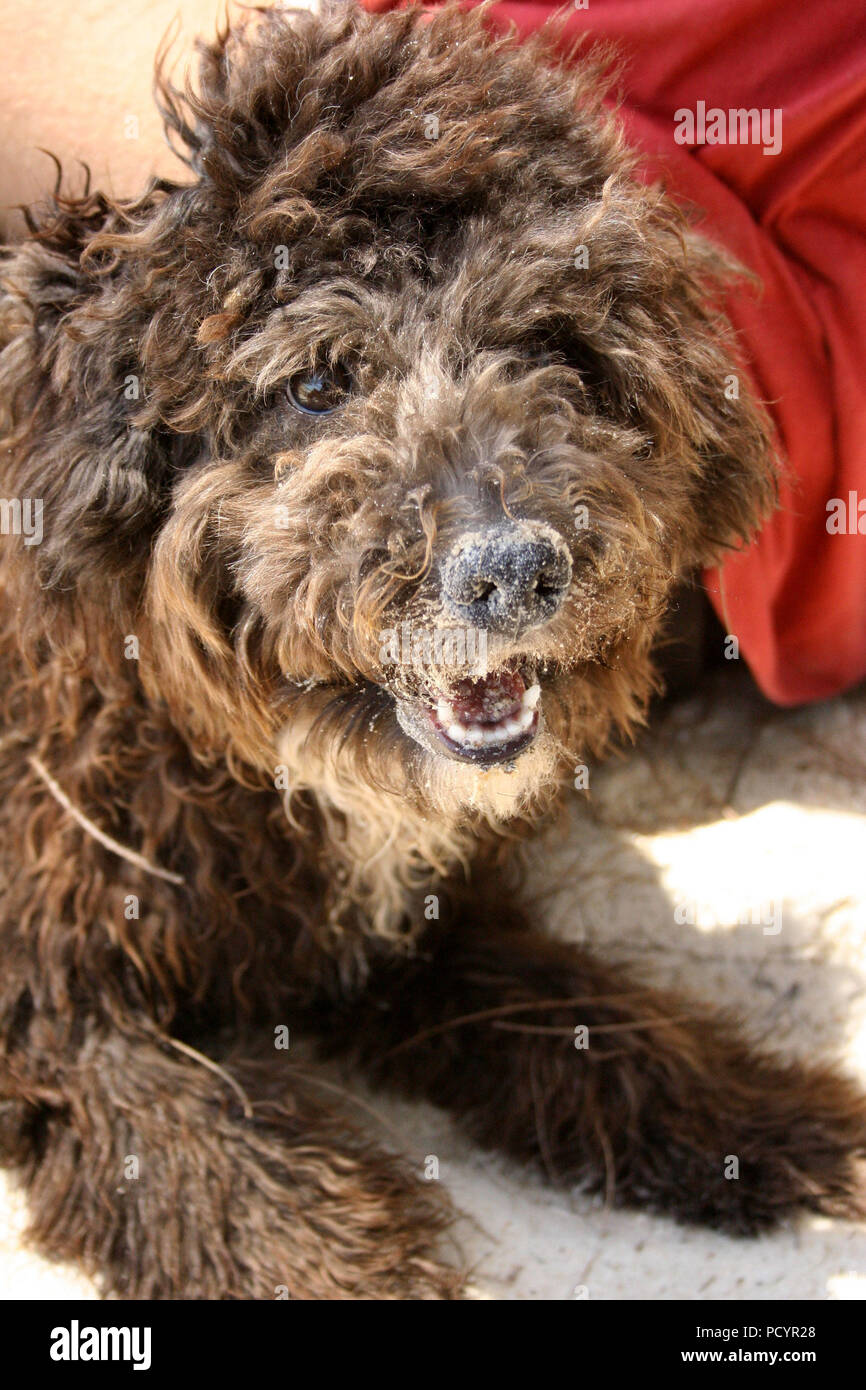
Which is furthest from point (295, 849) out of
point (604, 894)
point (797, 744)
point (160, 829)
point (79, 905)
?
point (797, 744)

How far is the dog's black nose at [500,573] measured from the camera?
1.53 meters

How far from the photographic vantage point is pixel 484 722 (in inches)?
72.3

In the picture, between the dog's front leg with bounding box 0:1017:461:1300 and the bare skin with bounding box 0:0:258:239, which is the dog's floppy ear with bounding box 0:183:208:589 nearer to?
the bare skin with bounding box 0:0:258:239

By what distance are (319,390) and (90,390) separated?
0.34m

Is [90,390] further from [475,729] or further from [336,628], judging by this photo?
[475,729]

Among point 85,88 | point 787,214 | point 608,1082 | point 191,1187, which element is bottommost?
point 191,1187

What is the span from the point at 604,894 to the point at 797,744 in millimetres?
635

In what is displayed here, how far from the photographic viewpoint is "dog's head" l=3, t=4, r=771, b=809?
1681 mm

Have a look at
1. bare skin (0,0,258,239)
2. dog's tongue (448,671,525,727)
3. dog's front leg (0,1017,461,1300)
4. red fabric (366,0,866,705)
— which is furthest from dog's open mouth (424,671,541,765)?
bare skin (0,0,258,239)

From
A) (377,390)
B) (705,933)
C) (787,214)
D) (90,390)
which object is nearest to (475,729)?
(377,390)

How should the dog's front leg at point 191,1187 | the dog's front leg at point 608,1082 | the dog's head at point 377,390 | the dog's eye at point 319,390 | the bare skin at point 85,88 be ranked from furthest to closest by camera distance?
the bare skin at point 85,88 < the dog's front leg at point 608,1082 < the dog's front leg at point 191,1187 < the dog's eye at point 319,390 < the dog's head at point 377,390

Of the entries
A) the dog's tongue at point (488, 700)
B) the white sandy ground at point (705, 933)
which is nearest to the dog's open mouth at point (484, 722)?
the dog's tongue at point (488, 700)

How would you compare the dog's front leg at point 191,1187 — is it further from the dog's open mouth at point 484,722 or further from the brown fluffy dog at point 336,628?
the dog's open mouth at point 484,722

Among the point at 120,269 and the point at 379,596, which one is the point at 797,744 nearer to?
the point at 379,596
